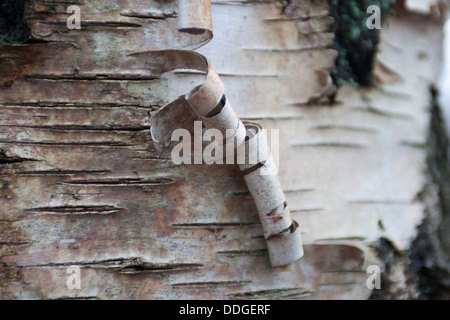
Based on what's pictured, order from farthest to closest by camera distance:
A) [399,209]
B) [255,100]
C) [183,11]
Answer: [399,209] < [255,100] < [183,11]

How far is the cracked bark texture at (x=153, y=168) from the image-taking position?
0.84m

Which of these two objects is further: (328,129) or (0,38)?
(328,129)

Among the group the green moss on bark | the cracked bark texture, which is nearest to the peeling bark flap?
the cracked bark texture

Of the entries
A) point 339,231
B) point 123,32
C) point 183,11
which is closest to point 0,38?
point 123,32

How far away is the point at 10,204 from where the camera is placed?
835mm

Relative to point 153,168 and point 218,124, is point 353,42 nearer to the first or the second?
point 218,124

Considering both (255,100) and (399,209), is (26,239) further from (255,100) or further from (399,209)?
(399,209)

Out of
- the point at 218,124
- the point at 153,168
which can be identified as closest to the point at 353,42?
the point at 218,124

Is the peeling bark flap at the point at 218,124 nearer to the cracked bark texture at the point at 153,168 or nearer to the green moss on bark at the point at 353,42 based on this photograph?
the cracked bark texture at the point at 153,168

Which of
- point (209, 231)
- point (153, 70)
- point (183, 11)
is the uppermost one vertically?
point (183, 11)

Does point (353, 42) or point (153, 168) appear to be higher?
point (353, 42)

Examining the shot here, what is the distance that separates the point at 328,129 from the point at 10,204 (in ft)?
2.17

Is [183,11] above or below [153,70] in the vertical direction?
above

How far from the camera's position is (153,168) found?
87 cm
